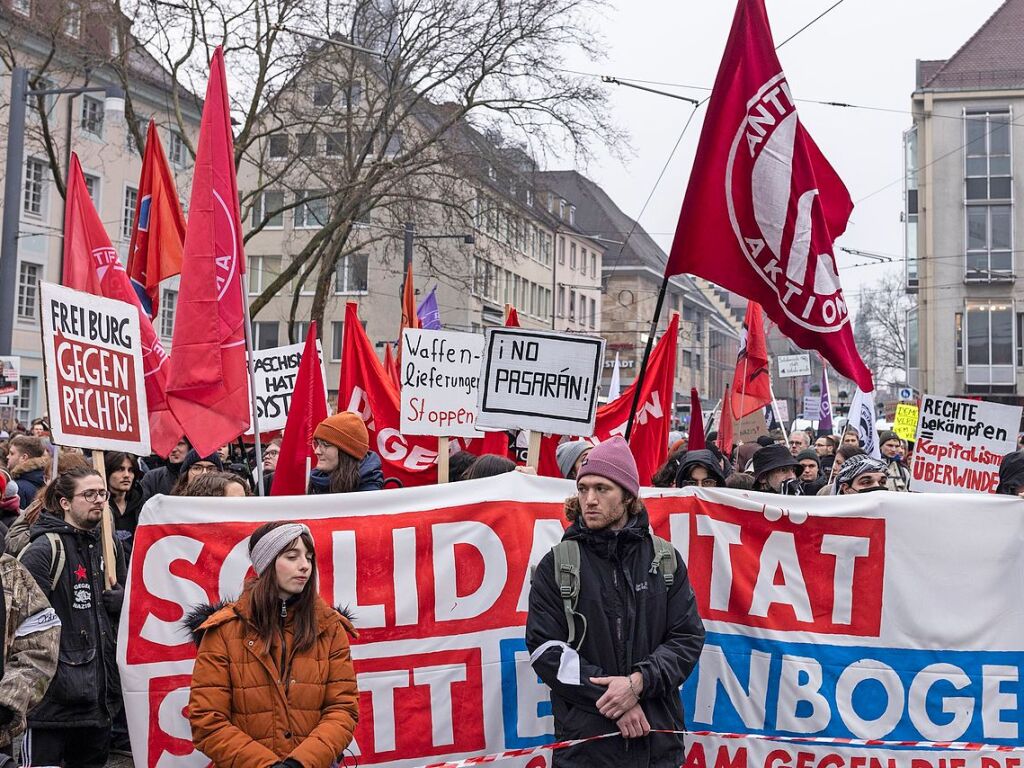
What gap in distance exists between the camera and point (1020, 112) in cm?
4762

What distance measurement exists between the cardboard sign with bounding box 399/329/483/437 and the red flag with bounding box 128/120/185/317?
6.02 feet

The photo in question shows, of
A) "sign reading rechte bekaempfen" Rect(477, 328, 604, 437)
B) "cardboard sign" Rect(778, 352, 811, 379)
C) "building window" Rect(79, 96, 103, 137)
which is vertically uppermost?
"building window" Rect(79, 96, 103, 137)

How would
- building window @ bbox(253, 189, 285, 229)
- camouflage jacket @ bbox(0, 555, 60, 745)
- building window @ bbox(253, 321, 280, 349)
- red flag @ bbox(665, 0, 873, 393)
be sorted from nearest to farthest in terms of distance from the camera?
camouflage jacket @ bbox(0, 555, 60, 745)
red flag @ bbox(665, 0, 873, 393)
building window @ bbox(253, 189, 285, 229)
building window @ bbox(253, 321, 280, 349)

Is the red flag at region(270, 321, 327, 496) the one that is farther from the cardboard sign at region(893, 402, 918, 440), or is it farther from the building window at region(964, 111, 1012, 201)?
the building window at region(964, 111, 1012, 201)

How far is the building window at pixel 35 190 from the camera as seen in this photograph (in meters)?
35.7

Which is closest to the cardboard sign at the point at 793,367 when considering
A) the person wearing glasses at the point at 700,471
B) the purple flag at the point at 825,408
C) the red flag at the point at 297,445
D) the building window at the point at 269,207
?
the purple flag at the point at 825,408

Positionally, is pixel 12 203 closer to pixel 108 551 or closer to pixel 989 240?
pixel 108 551

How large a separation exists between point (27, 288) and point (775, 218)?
34.9 m

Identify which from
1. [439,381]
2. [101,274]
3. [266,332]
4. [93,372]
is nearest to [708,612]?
[93,372]

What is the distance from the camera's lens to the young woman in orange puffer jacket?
4215mm

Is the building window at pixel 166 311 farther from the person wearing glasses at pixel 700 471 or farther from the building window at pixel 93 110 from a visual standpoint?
the person wearing glasses at pixel 700 471

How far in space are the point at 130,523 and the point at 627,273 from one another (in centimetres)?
7812

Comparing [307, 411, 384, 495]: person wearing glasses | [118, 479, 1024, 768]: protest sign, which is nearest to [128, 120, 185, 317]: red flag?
[307, 411, 384, 495]: person wearing glasses

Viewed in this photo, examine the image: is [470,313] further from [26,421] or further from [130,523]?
[130,523]
